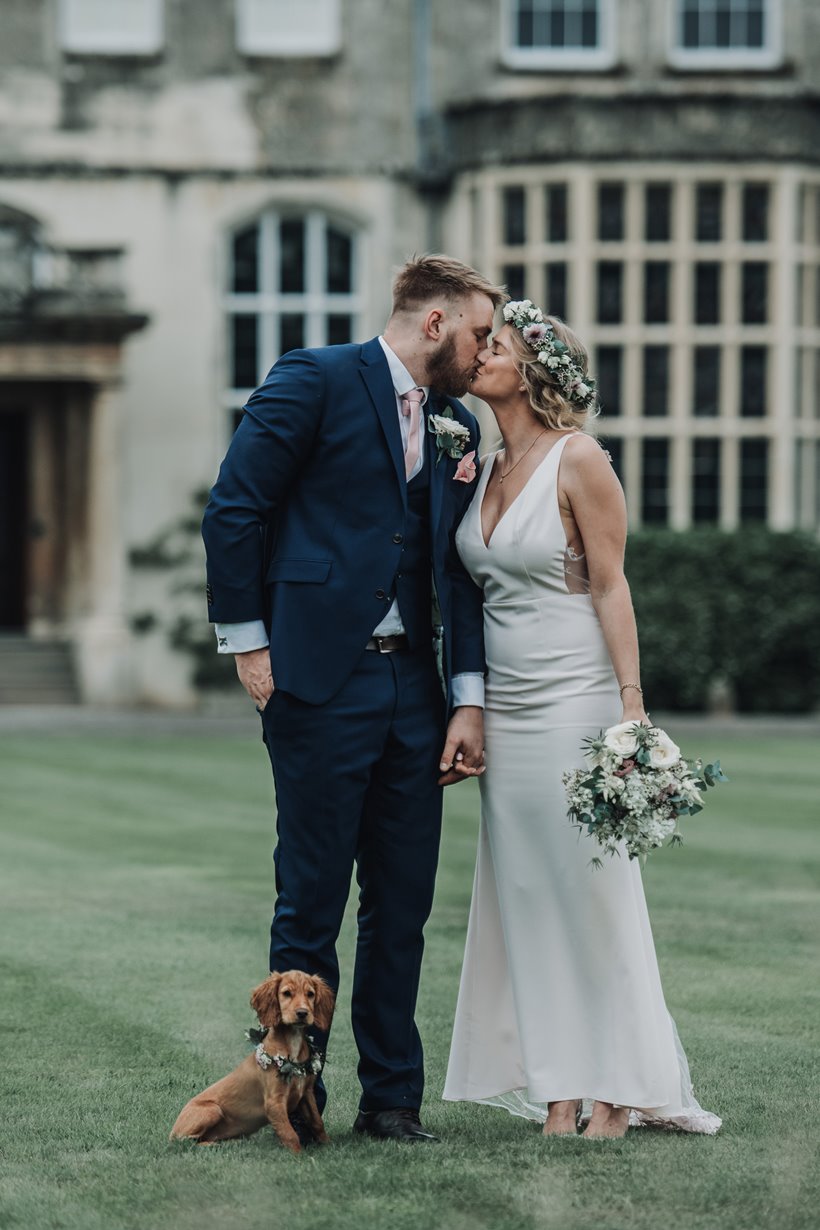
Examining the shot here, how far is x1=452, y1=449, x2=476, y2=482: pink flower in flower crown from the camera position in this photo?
4.98m

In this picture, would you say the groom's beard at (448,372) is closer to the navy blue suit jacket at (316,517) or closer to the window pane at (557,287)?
the navy blue suit jacket at (316,517)

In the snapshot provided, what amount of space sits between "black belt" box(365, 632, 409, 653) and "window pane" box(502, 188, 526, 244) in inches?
611

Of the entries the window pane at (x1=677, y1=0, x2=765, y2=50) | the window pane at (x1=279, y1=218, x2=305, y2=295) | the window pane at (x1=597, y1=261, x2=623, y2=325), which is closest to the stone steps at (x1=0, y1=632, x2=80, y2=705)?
the window pane at (x1=279, y1=218, x2=305, y2=295)

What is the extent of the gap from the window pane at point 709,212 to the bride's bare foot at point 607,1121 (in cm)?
1570

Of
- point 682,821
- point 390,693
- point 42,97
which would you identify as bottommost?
point 682,821

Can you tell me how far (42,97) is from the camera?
20.2 meters

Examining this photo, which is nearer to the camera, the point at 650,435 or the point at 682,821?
the point at 682,821

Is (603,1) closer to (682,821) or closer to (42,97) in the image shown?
(42,97)

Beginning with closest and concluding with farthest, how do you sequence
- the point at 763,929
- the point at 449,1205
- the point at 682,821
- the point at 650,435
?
the point at 449,1205
the point at 763,929
the point at 682,821
the point at 650,435

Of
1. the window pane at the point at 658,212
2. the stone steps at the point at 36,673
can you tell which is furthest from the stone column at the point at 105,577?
the window pane at the point at 658,212

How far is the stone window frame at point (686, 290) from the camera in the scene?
19500 mm

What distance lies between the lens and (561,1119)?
4.89 metres

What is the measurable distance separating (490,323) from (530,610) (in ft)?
2.33

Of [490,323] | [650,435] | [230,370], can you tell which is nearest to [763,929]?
[490,323]
